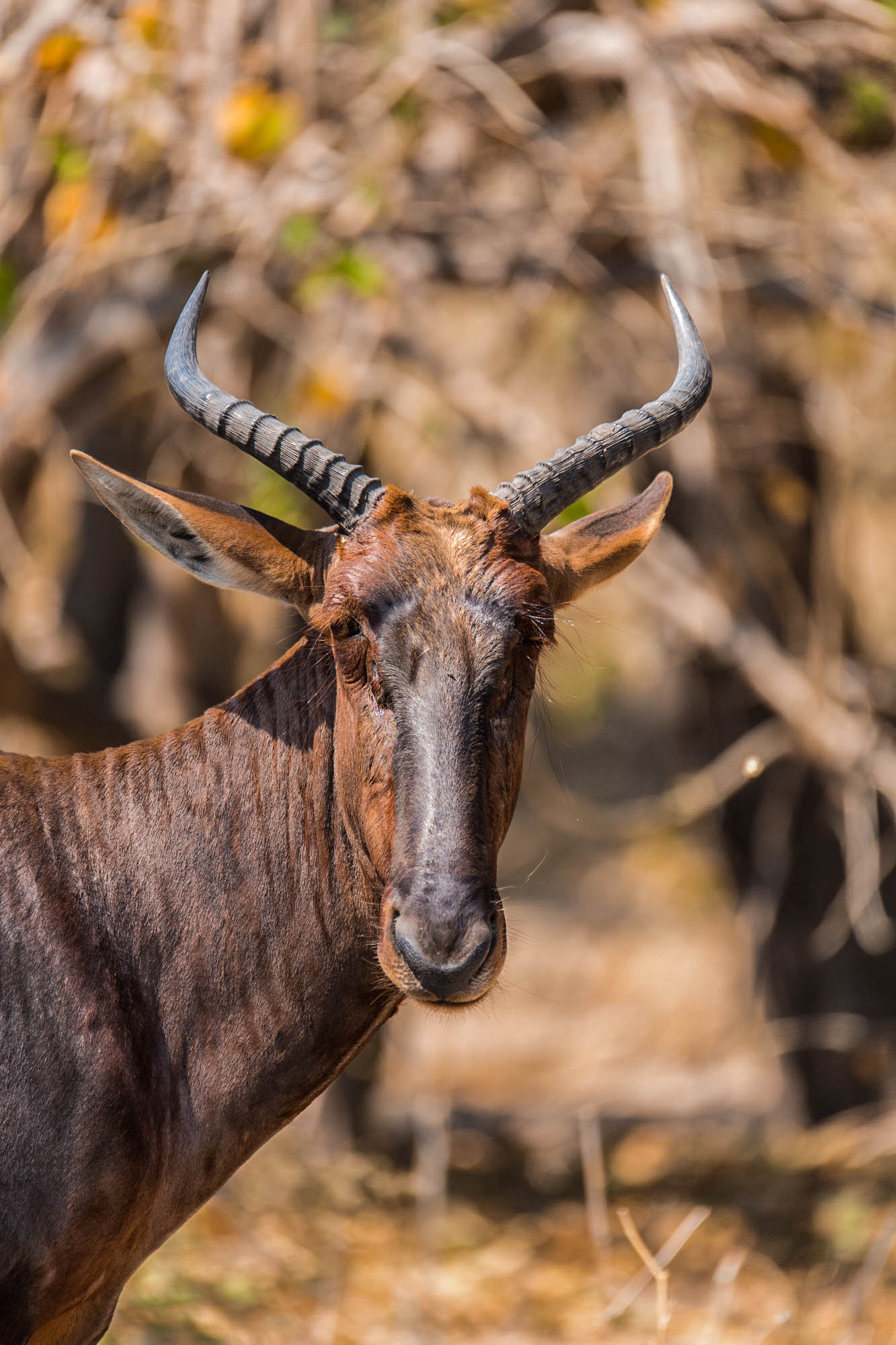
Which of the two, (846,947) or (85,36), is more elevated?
(85,36)

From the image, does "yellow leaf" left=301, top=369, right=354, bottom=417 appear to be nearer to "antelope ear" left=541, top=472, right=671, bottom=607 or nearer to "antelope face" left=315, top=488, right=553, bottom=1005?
"antelope ear" left=541, top=472, right=671, bottom=607

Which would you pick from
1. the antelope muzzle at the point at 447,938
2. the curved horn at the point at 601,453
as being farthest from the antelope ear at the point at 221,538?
the antelope muzzle at the point at 447,938

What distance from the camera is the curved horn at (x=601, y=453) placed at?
15.7 ft

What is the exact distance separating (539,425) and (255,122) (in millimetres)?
2269

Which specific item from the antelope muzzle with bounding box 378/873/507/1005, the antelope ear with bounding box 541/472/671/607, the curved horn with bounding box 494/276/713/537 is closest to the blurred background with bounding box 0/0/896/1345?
the antelope ear with bounding box 541/472/671/607

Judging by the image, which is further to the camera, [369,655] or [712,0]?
[712,0]

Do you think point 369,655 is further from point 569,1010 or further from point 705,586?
point 569,1010

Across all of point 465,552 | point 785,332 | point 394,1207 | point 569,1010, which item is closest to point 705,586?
point 785,332

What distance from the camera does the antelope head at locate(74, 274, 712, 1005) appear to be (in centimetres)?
414

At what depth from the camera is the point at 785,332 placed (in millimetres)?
10422

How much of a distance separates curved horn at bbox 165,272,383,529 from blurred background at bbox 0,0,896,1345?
1204 mm

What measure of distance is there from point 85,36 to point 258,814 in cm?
481

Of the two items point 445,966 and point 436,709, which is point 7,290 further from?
point 445,966

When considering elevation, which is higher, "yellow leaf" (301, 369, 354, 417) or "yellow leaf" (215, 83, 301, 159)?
"yellow leaf" (215, 83, 301, 159)
